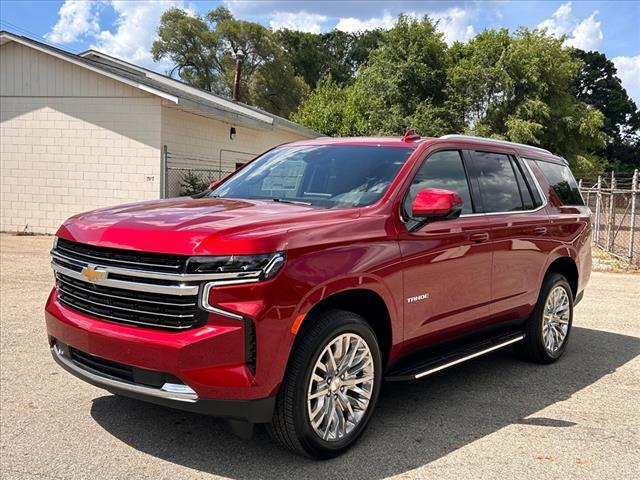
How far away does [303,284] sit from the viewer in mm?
3408

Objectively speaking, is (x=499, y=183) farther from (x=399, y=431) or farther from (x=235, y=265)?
(x=235, y=265)

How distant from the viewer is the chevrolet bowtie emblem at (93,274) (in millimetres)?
3496

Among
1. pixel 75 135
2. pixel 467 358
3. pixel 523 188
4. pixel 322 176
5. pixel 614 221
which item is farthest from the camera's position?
pixel 614 221

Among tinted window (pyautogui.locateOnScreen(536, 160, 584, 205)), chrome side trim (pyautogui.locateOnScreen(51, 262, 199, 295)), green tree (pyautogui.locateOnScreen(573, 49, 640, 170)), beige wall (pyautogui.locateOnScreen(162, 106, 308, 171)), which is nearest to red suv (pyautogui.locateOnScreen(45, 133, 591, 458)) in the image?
chrome side trim (pyautogui.locateOnScreen(51, 262, 199, 295))

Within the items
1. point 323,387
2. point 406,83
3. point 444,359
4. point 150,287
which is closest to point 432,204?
point 444,359

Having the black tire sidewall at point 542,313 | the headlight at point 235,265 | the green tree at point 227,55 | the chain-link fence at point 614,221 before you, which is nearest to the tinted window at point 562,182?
the black tire sidewall at point 542,313

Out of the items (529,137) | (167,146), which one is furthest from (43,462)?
(529,137)

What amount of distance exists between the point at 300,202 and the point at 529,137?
1259 inches

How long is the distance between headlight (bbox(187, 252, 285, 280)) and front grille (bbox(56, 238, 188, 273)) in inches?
3.0

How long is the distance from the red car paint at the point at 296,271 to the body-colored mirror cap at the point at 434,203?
0.45ft

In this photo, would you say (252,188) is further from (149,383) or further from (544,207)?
(544,207)

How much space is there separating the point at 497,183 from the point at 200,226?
2.93 metres

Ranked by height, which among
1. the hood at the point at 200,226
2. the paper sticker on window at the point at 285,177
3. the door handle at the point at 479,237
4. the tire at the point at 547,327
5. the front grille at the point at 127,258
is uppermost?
the paper sticker on window at the point at 285,177

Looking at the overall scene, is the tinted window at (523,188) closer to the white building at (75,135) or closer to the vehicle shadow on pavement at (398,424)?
the vehicle shadow on pavement at (398,424)
